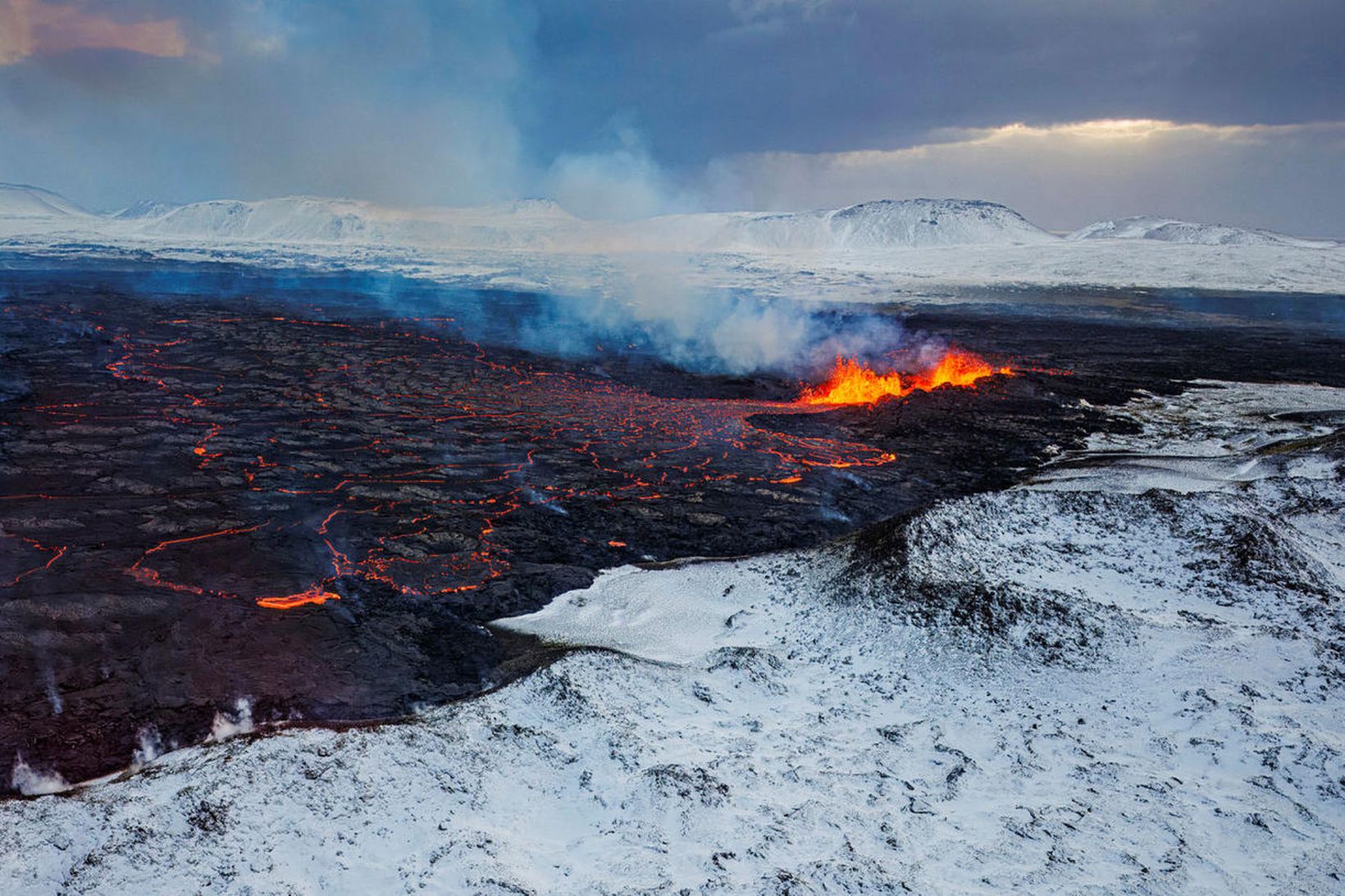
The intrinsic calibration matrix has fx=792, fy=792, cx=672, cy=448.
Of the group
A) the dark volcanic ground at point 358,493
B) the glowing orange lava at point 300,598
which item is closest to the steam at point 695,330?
the dark volcanic ground at point 358,493

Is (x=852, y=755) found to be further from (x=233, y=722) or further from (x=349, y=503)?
(x=349, y=503)

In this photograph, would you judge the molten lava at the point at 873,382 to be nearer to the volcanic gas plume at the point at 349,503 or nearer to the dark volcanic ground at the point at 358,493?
the volcanic gas plume at the point at 349,503

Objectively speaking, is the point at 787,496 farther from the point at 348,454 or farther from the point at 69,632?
the point at 69,632

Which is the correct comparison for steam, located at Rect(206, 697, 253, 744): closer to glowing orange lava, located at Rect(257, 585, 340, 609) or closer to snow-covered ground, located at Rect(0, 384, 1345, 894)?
snow-covered ground, located at Rect(0, 384, 1345, 894)

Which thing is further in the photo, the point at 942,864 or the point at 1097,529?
the point at 1097,529

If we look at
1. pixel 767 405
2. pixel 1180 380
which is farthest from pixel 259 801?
pixel 1180 380

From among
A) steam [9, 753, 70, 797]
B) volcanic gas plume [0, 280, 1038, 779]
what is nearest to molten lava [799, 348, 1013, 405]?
volcanic gas plume [0, 280, 1038, 779]
